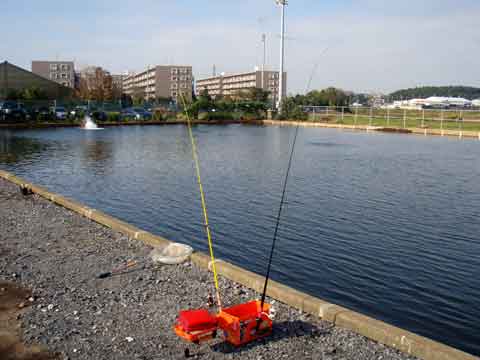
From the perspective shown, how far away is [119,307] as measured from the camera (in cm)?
505

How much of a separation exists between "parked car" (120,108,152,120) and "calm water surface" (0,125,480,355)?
23.6 metres

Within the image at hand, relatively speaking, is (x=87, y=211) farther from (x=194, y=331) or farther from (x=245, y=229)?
(x=194, y=331)

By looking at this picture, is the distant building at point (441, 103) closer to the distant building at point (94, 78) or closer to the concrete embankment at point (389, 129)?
the concrete embankment at point (389, 129)

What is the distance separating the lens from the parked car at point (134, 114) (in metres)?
45.8

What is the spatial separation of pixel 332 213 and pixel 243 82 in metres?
117

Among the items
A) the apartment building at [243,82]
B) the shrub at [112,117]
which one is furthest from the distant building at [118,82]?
the shrub at [112,117]

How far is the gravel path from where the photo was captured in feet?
13.9

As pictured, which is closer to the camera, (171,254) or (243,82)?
(171,254)

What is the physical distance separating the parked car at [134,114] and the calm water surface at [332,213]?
23.6 m

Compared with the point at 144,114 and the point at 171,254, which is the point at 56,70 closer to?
the point at 144,114

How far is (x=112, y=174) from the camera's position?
15.8 m

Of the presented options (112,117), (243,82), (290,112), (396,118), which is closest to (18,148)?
(112,117)

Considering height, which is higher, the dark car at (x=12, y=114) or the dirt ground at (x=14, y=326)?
the dark car at (x=12, y=114)

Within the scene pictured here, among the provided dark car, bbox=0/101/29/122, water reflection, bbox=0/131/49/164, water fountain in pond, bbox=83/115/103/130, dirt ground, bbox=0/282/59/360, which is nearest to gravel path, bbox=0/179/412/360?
dirt ground, bbox=0/282/59/360
